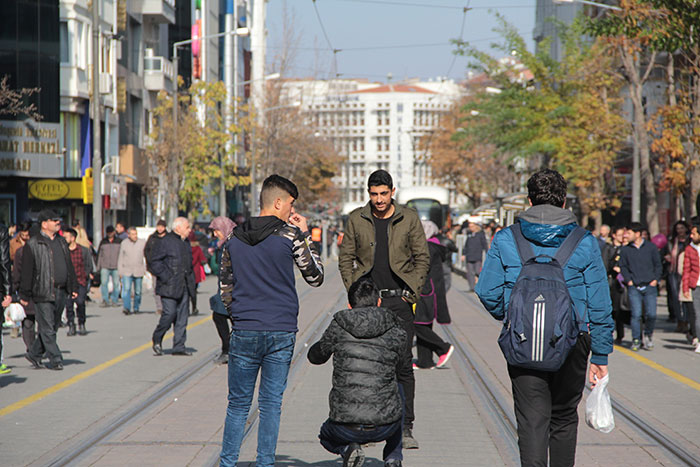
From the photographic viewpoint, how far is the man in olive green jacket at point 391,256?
7531 millimetres

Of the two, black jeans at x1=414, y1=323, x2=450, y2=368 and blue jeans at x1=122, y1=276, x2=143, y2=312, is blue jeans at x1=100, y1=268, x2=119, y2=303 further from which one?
black jeans at x1=414, y1=323, x2=450, y2=368

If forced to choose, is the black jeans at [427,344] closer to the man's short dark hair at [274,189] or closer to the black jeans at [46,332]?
the black jeans at [46,332]

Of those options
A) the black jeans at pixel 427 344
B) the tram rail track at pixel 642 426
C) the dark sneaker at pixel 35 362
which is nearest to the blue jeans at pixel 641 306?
the black jeans at pixel 427 344

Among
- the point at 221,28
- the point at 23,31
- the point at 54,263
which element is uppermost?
the point at 221,28

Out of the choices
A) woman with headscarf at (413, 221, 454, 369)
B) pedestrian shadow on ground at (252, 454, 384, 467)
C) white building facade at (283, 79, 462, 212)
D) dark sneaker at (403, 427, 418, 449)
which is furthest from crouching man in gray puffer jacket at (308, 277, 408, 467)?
white building facade at (283, 79, 462, 212)

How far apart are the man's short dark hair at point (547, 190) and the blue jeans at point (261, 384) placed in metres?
1.58

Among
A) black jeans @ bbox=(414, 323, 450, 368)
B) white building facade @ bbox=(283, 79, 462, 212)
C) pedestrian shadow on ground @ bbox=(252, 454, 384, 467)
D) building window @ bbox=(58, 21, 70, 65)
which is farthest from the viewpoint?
white building facade @ bbox=(283, 79, 462, 212)

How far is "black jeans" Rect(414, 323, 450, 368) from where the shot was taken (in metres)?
12.0

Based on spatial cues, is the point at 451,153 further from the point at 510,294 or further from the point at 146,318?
the point at 510,294

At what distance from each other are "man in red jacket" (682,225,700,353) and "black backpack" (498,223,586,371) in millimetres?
9776

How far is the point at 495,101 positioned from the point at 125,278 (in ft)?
84.8

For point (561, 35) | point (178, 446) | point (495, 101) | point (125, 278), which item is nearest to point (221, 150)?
point (495, 101)

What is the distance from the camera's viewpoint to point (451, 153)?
3248 inches

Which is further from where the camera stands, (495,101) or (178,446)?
(495,101)
